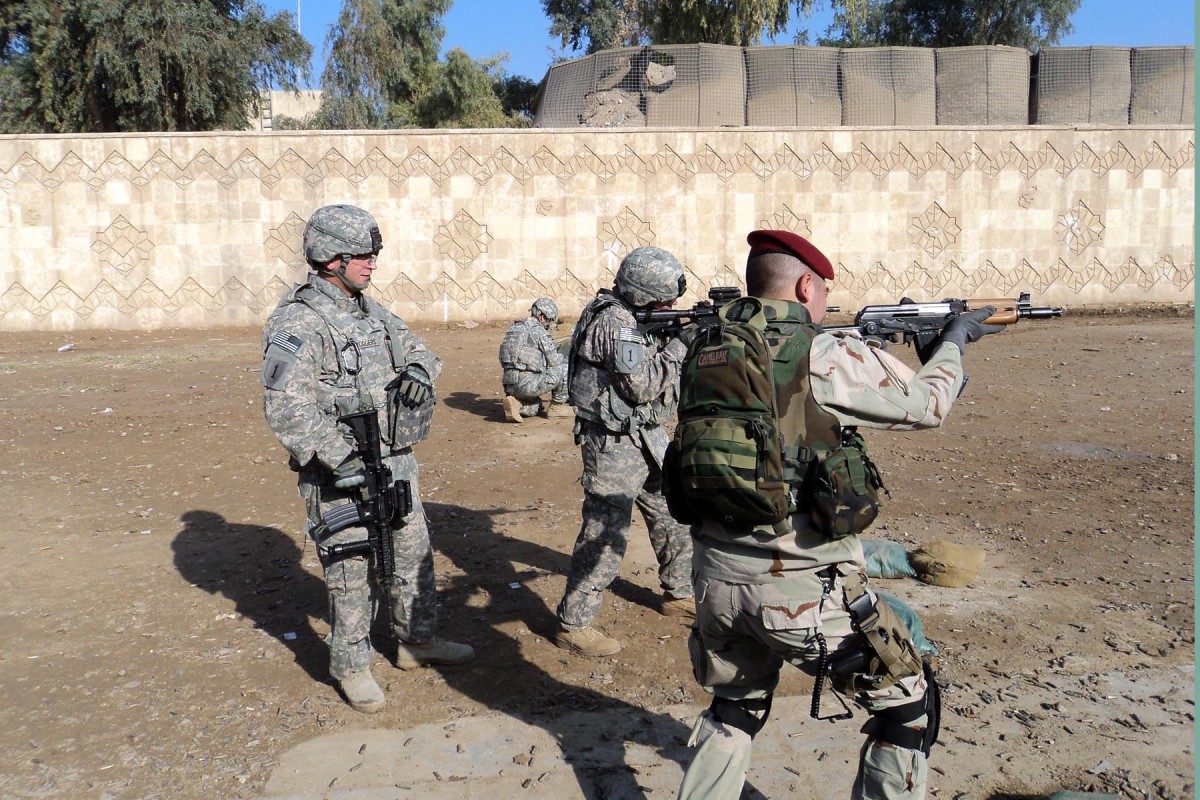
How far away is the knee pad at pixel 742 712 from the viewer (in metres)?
2.60

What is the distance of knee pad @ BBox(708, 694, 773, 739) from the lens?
8.53ft

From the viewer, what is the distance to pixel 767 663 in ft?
8.63

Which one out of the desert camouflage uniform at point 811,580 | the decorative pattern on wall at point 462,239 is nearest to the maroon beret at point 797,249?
the desert camouflage uniform at point 811,580

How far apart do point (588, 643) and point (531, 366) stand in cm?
441

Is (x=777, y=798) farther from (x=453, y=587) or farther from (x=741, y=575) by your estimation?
(x=453, y=587)

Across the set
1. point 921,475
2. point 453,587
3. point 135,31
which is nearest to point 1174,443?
point 921,475

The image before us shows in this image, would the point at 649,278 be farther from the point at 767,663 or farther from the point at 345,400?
the point at 767,663

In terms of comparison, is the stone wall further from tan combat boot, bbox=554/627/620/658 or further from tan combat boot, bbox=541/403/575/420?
tan combat boot, bbox=554/627/620/658

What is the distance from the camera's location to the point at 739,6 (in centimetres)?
2144

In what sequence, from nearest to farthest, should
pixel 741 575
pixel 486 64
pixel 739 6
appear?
pixel 741 575, pixel 739 6, pixel 486 64

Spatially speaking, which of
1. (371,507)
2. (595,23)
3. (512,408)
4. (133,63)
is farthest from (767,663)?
(595,23)

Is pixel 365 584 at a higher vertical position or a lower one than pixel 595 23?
lower

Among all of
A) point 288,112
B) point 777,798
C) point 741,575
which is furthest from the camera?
point 288,112

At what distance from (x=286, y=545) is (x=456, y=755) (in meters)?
2.61
